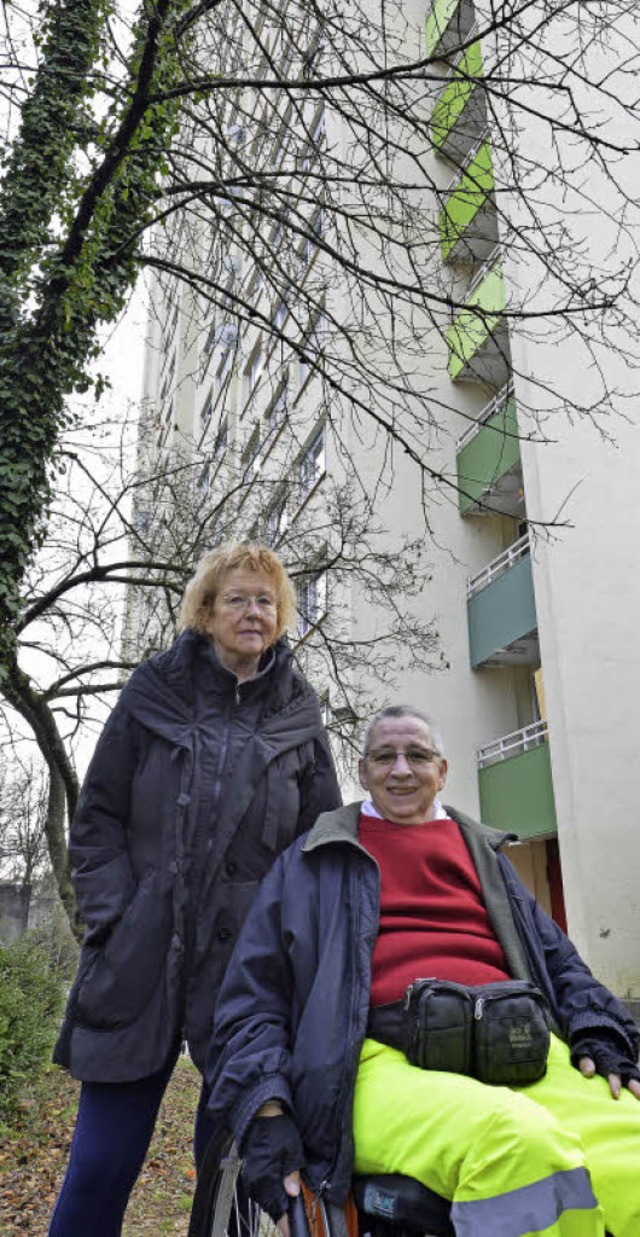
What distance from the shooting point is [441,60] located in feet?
12.8

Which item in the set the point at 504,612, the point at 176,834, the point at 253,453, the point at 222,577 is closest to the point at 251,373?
the point at 253,453

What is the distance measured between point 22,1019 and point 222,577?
475 cm

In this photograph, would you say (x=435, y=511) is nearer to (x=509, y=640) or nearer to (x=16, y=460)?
(x=509, y=640)

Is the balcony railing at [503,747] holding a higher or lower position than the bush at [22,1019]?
higher

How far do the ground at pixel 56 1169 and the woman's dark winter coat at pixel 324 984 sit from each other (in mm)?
2772

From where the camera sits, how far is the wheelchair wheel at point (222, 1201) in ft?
7.12

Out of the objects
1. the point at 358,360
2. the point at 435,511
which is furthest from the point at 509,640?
the point at 358,360

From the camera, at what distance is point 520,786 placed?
1141 centimetres

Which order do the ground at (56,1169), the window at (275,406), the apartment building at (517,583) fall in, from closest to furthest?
the ground at (56,1169), the window at (275,406), the apartment building at (517,583)

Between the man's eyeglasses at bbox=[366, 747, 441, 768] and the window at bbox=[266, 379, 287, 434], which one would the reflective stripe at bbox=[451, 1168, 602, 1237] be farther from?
the window at bbox=[266, 379, 287, 434]

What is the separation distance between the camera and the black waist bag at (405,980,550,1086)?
1810 millimetres

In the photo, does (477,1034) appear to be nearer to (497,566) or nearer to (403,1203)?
(403,1203)

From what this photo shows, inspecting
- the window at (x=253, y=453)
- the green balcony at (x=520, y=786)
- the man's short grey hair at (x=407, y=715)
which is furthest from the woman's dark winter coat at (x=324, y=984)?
the green balcony at (x=520, y=786)

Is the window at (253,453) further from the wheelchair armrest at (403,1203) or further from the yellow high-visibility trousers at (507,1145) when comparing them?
the wheelchair armrest at (403,1203)
